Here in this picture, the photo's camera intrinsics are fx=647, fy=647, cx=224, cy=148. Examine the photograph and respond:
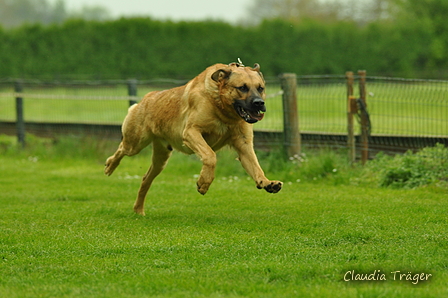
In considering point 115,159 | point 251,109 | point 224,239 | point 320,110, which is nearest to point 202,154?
point 251,109

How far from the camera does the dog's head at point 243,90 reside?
20.6ft

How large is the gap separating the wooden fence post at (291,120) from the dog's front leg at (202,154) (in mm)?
4218

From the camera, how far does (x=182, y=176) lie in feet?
36.7

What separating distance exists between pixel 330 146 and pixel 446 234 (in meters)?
4.69

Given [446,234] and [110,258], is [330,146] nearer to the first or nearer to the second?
[446,234]

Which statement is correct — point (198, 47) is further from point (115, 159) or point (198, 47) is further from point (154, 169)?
point (154, 169)

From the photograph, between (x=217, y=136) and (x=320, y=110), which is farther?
(x=320, y=110)

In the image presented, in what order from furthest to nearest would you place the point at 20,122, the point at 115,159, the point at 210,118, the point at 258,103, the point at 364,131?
the point at 20,122 < the point at 364,131 < the point at 115,159 < the point at 210,118 < the point at 258,103

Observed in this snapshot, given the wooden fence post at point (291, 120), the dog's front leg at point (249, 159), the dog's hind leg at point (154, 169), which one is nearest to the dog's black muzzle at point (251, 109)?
the dog's front leg at point (249, 159)

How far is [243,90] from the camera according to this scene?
6398 mm

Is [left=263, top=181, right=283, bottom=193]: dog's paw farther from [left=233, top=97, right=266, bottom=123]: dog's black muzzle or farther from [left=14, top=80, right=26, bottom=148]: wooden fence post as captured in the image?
[left=14, top=80, right=26, bottom=148]: wooden fence post

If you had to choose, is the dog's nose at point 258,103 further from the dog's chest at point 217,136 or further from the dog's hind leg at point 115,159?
the dog's hind leg at point 115,159

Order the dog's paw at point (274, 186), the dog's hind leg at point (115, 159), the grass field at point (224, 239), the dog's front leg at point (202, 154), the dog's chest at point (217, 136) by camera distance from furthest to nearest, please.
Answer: the dog's hind leg at point (115, 159) → the dog's chest at point (217, 136) → the dog's front leg at point (202, 154) → the dog's paw at point (274, 186) → the grass field at point (224, 239)

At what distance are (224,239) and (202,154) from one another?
3.10ft
